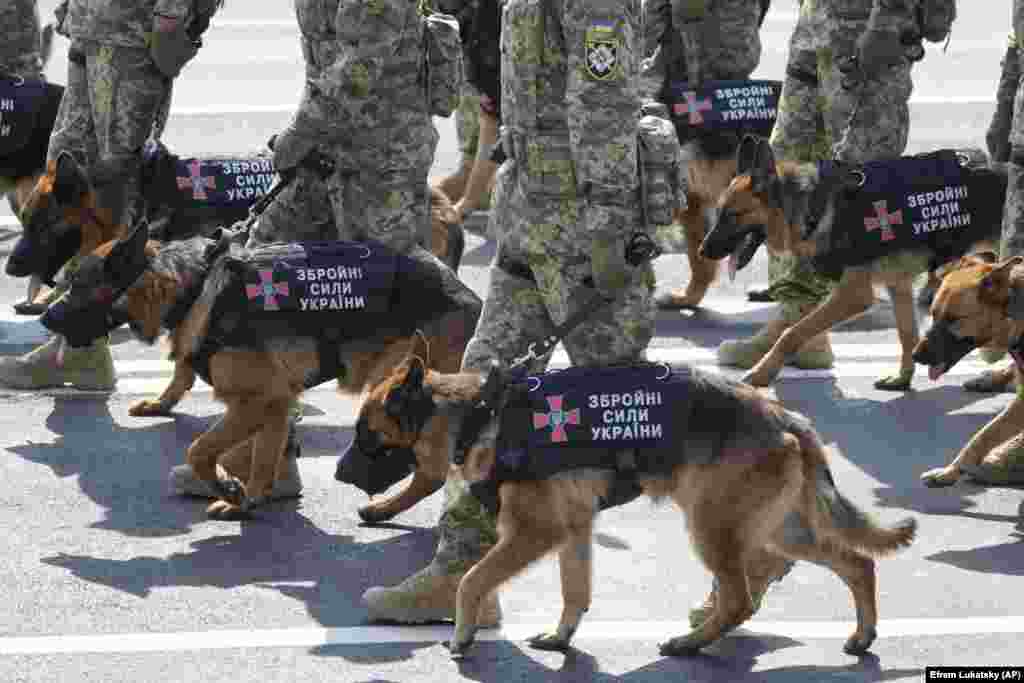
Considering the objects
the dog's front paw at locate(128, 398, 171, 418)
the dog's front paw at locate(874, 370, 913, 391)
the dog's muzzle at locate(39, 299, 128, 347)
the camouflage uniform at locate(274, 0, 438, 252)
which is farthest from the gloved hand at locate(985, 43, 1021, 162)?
the dog's muzzle at locate(39, 299, 128, 347)

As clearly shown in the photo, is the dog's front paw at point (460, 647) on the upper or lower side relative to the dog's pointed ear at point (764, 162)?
lower

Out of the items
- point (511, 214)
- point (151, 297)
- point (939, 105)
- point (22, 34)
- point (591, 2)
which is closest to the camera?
point (591, 2)

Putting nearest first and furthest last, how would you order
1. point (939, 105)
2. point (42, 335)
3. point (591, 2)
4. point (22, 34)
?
1. point (591, 2)
2. point (42, 335)
3. point (22, 34)
4. point (939, 105)

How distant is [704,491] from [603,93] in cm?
135

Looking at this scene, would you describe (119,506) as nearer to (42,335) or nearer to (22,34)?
(42,335)

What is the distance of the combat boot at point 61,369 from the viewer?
9.59 m

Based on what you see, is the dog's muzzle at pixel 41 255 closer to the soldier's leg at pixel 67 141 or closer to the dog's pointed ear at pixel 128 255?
the soldier's leg at pixel 67 141

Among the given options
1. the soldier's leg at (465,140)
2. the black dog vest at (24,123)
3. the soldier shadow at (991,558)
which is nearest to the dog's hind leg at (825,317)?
the soldier shadow at (991,558)

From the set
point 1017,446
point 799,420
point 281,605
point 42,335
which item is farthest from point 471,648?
point 42,335

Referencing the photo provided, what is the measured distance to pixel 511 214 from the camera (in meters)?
6.97

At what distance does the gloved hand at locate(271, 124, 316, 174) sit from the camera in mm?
8141

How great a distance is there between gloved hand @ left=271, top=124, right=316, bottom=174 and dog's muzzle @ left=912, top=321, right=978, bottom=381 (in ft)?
8.77

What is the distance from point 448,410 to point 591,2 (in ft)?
4.68

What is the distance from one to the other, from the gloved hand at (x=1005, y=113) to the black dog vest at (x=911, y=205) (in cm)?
73
